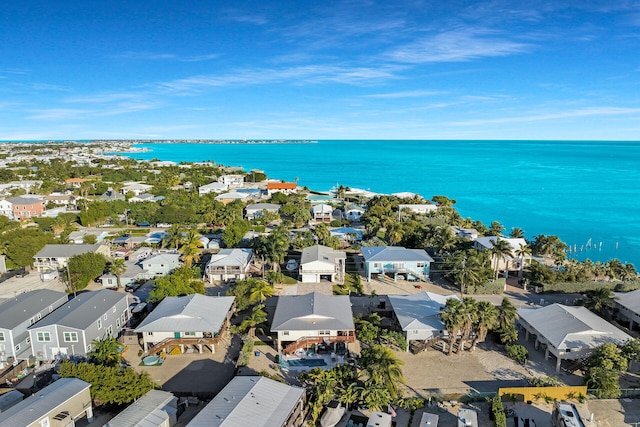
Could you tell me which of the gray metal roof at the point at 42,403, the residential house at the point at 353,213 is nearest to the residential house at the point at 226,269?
the gray metal roof at the point at 42,403

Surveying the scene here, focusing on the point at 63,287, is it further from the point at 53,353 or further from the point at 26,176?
the point at 26,176

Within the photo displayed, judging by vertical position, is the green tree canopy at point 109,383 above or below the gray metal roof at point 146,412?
above

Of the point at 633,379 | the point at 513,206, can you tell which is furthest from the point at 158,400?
the point at 513,206

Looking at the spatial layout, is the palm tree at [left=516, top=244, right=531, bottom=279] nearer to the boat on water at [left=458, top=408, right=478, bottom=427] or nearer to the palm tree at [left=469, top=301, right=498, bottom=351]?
the palm tree at [left=469, top=301, right=498, bottom=351]

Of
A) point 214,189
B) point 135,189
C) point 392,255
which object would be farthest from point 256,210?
point 135,189

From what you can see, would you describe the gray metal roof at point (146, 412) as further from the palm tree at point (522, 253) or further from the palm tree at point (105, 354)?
the palm tree at point (522, 253)

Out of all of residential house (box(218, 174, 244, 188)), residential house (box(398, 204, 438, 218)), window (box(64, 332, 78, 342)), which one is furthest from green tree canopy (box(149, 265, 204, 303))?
residential house (box(218, 174, 244, 188))
